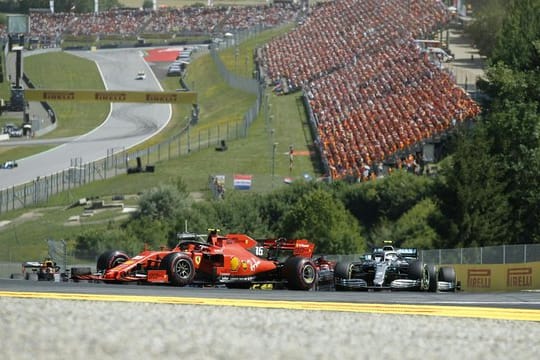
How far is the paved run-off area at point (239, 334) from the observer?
45.6ft

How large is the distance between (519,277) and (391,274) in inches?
275

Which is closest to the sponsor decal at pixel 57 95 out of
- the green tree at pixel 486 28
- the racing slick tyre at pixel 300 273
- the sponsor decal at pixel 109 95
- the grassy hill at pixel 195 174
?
the sponsor decal at pixel 109 95

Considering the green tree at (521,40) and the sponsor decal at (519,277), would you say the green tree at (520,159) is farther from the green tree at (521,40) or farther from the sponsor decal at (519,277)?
the sponsor decal at (519,277)

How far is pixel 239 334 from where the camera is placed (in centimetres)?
1534

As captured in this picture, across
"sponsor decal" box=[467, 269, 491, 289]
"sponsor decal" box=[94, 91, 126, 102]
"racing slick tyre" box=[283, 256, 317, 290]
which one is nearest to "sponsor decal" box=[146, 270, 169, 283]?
"racing slick tyre" box=[283, 256, 317, 290]

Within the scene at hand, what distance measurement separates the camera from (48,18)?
143500 mm

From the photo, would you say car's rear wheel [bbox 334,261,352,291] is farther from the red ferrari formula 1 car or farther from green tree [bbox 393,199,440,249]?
green tree [bbox 393,199,440,249]

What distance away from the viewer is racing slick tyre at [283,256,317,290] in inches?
1067

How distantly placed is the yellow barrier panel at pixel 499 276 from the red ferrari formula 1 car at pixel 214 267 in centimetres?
776

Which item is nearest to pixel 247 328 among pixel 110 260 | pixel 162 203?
pixel 110 260

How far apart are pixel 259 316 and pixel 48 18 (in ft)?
426

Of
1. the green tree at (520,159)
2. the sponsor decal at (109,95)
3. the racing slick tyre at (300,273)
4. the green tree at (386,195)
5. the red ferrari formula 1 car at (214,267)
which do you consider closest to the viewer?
the red ferrari formula 1 car at (214,267)

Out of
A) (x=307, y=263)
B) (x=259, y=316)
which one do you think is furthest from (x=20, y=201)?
(x=259, y=316)

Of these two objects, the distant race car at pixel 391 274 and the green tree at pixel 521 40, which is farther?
the green tree at pixel 521 40
